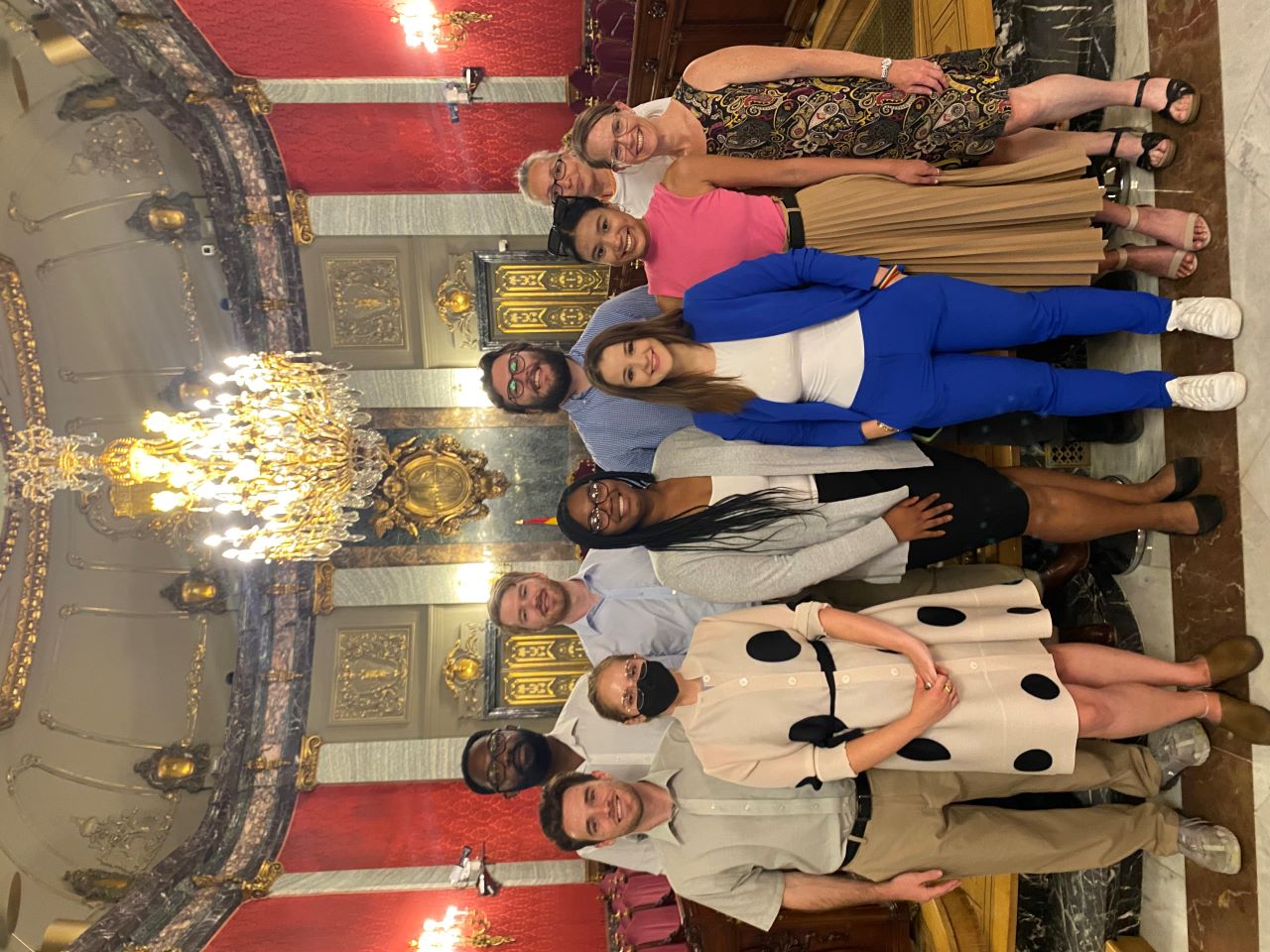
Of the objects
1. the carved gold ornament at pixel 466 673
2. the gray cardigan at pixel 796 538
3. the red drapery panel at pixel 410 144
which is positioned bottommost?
the carved gold ornament at pixel 466 673

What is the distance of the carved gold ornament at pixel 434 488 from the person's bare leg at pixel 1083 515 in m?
3.58

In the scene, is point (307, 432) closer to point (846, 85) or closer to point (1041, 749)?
point (846, 85)

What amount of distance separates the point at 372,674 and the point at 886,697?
3918 mm

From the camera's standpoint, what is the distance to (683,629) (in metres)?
3.29

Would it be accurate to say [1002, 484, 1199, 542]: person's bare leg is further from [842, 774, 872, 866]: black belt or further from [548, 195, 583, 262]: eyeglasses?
[548, 195, 583, 262]: eyeglasses

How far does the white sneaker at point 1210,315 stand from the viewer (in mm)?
2447

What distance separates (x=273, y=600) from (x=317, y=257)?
94.0 inches

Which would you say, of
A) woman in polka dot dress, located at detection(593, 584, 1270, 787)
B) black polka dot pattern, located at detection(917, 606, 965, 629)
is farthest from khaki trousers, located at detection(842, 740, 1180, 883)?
black polka dot pattern, located at detection(917, 606, 965, 629)

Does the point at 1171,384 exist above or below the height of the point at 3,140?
below

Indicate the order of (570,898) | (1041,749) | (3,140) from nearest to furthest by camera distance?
1. (1041,749)
2. (3,140)
3. (570,898)

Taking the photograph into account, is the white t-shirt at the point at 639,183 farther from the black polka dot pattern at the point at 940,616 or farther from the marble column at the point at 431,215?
the marble column at the point at 431,215

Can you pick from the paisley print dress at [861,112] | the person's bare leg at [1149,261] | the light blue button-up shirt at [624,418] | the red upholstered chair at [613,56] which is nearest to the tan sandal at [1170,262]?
the person's bare leg at [1149,261]

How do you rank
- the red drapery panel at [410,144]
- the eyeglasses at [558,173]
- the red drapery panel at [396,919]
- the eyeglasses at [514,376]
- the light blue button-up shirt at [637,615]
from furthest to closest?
1. the red drapery panel at [410,144]
2. the red drapery panel at [396,919]
3. the light blue button-up shirt at [637,615]
4. the eyeglasses at [514,376]
5. the eyeglasses at [558,173]

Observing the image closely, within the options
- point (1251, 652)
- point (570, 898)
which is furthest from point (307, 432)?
point (1251, 652)
